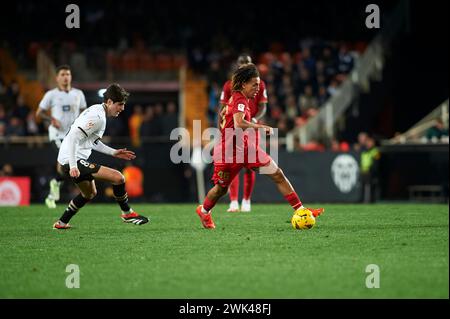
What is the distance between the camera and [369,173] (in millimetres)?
23562

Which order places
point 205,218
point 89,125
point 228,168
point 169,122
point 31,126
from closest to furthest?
1. point 228,168
2. point 89,125
3. point 205,218
4. point 31,126
5. point 169,122

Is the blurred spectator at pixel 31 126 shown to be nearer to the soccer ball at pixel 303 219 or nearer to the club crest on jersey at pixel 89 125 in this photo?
the club crest on jersey at pixel 89 125

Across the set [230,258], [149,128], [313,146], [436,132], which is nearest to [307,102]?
[313,146]

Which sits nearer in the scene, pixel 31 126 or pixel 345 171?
pixel 345 171

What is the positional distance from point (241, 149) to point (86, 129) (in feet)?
7.06

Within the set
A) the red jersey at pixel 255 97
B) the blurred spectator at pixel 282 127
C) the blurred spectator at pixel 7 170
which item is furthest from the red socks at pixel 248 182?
the blurred spectator at pixel 7 170

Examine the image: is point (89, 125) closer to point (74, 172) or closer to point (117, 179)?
point (74, 172)

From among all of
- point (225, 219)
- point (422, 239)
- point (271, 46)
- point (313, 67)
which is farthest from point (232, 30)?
point (422, 239)

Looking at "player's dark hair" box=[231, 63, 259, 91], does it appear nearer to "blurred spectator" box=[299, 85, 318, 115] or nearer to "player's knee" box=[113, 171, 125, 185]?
"player's knee" box=[113, 171, 125, 185]

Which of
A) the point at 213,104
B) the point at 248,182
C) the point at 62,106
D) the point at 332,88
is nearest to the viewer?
the point at 248,182

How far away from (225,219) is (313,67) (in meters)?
15.4

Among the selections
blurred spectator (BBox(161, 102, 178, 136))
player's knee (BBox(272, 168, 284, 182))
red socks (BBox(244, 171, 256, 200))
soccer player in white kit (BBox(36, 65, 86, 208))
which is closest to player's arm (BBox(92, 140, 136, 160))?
player's knee (BBox(272, 168, 284, 182))

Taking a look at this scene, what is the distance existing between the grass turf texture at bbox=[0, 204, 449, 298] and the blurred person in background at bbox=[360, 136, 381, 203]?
7888 mm

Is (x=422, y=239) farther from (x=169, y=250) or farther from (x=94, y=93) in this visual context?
(x=94, y=93)
